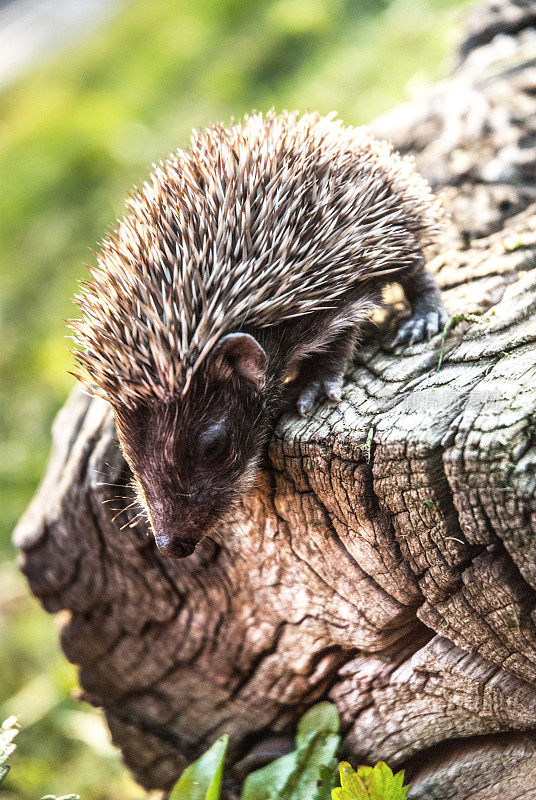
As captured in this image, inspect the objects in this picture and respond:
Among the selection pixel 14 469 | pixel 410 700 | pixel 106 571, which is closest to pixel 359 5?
pixel 14 469

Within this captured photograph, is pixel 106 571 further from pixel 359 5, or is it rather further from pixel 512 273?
pixel 359 5

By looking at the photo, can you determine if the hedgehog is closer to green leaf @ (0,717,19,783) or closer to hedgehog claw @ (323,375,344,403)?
hedgehog claw @ (323,375,344,403)

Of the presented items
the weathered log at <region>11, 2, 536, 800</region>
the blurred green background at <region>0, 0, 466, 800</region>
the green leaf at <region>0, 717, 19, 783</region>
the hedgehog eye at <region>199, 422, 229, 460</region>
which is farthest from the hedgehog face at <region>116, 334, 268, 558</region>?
the blurred green background at <region>0, 0, 466, 800</region>

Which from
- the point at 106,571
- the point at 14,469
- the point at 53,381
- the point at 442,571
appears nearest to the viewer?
the point at 442,571

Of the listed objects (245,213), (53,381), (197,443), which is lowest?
(197,443)

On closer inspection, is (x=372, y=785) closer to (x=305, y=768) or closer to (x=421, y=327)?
(x=305, y=768)

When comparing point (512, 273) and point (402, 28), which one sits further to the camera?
point (402, 28)

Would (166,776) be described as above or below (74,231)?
below
